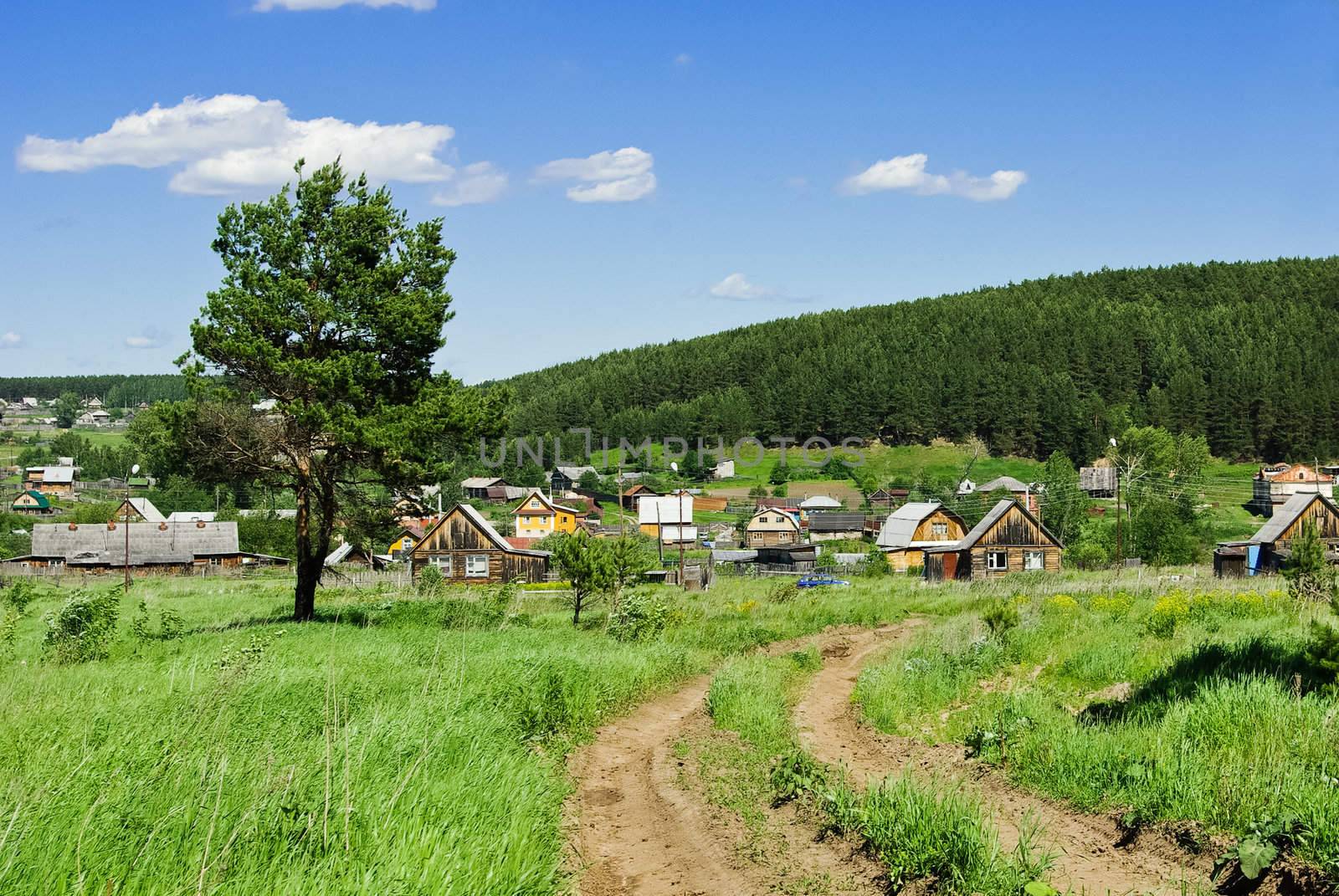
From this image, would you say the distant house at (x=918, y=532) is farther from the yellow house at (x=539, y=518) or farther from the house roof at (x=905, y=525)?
the yellow house at (x=539, y=518)

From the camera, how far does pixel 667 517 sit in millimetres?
85812

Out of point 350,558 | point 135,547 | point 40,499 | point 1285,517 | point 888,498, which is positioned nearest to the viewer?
point 1285,517

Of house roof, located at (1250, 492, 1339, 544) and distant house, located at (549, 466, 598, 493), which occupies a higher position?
distant house, located at (549, 466, 598, 493)

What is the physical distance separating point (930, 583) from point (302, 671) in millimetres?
37244

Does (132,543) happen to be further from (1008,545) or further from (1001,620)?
(1001,620)

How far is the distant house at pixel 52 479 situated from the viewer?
13588cm

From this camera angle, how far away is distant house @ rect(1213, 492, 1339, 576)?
44812 millimetres

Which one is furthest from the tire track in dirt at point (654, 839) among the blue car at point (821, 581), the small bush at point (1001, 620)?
the blue car at point (821, 581)

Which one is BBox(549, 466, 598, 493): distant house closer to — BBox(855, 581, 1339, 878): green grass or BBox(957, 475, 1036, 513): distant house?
BBox(957, 475, 1036, 513): distant house

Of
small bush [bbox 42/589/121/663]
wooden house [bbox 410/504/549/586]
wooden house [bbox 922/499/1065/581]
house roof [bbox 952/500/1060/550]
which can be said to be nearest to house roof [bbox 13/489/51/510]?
wooden house [bbox 410/504/549/586]

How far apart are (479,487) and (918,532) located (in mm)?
77984

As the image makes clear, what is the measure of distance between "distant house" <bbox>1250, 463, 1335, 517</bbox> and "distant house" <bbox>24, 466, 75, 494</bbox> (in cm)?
14211

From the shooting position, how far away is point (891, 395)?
146000mm

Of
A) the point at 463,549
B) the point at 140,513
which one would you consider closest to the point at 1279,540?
the point at 463,549
